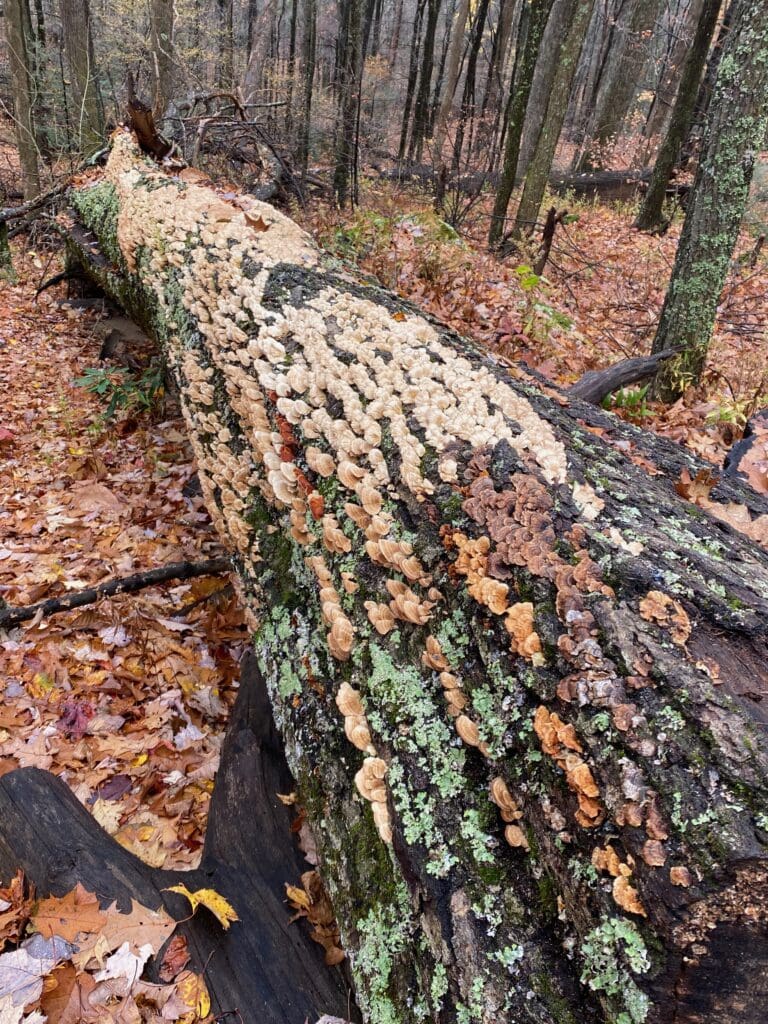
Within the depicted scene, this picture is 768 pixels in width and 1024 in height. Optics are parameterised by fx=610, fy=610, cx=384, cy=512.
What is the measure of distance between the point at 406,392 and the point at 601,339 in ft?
20.0

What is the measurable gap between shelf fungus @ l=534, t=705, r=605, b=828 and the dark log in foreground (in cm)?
115

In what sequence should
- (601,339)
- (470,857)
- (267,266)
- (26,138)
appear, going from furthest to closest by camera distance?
(26,138) < (601,339) < (267,266) < (470,857)

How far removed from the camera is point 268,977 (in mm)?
1880

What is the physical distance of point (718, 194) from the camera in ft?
15.5

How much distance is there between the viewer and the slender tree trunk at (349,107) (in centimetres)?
1144

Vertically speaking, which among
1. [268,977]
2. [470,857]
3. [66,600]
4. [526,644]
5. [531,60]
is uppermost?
[531,60]

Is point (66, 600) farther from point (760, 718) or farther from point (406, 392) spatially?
point (760, 718)

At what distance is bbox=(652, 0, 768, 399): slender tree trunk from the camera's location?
4.39m

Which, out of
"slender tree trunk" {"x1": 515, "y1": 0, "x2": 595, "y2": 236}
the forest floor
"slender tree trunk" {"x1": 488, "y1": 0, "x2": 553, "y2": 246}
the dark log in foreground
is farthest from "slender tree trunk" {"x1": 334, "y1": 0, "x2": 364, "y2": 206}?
the dark log in foreground

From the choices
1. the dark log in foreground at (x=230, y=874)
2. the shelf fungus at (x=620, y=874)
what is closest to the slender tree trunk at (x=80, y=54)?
the dark log in foreground at (x=230, y=874)

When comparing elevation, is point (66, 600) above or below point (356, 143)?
below

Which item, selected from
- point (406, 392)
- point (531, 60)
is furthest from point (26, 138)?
point (406, 392)

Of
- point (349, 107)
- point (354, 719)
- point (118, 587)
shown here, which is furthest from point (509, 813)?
point (349, 107)

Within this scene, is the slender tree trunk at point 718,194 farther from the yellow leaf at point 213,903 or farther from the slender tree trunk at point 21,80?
the slender tree trunk at point 21,80
